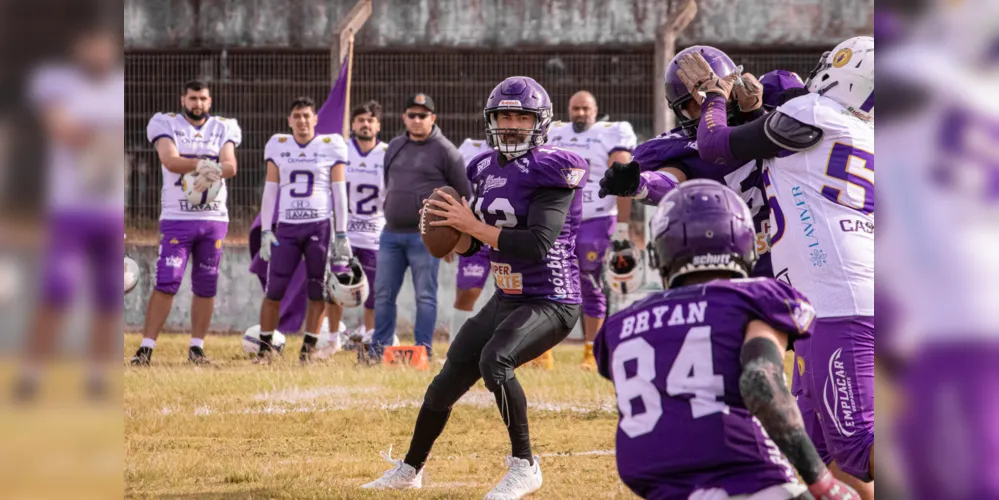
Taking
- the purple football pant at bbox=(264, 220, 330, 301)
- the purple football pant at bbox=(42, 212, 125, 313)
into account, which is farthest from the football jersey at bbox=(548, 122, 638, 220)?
the purple football pant at bbox=(42, 212, 125, 313)

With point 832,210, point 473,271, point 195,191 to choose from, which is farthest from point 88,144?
point 473,271

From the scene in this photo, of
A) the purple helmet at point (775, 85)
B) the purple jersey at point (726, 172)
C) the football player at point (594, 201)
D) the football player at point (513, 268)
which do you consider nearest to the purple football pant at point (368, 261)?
the football player at point (594, 201)

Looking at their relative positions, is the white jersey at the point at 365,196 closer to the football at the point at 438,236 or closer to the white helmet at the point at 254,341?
the white helmet at the point at 254,341

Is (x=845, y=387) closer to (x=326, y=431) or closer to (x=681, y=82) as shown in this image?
(x=681, y=82)

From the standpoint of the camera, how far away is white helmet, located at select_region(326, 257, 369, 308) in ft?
34.7

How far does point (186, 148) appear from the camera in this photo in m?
10.2

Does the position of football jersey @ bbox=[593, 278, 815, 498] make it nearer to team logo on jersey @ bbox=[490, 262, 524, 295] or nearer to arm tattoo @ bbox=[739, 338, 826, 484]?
arm tattoo @ bbox=[739, 338, 826, 484]

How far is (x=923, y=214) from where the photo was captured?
→ 1.42m

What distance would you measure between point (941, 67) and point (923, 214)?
0.18 metres

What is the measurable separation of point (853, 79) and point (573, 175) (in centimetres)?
158

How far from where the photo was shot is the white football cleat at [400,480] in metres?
5.47

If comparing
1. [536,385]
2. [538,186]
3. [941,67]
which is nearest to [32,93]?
[941,67]

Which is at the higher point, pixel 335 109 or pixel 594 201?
pixel 335 109

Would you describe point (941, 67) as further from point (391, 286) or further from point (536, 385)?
point (391, 286)
